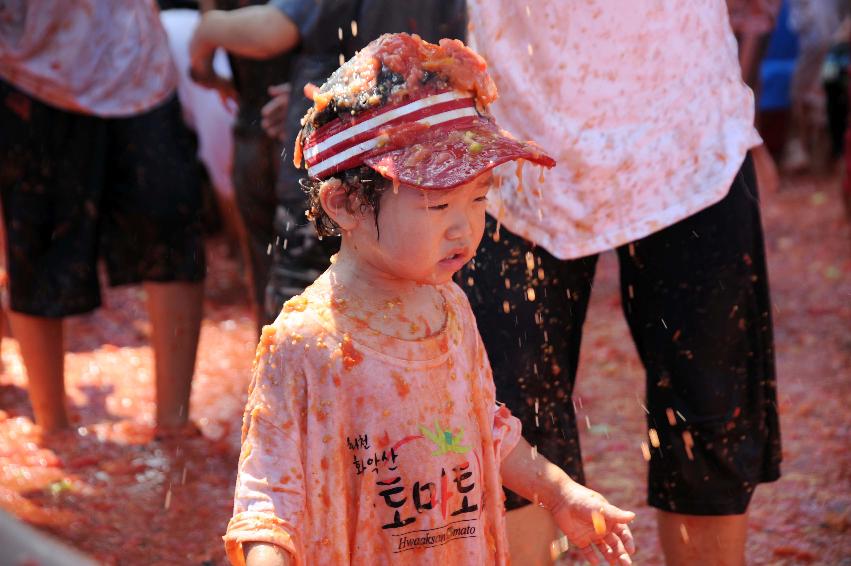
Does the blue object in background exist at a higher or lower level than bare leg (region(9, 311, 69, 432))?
higher

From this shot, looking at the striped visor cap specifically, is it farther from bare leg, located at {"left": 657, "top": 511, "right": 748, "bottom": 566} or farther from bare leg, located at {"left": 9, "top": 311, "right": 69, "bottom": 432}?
bare leg, located at {"left": 9, "top": 311, "right": 69, "bottom": 432}

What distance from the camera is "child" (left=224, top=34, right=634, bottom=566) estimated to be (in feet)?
6.88

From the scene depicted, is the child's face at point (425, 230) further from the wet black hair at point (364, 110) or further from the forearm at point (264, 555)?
the forearm at point (264, 555)

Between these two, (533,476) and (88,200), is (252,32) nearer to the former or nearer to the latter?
(88,200)

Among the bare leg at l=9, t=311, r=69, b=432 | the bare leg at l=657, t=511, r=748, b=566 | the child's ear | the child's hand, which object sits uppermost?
the bare leg at l=9, t=311, r=69, b=432

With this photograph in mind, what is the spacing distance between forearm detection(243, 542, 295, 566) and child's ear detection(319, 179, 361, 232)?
0.59 metres

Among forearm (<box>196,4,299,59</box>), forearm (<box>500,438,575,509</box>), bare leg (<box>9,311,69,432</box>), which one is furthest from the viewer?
bare leg (<box>9,311,69,432</box>)

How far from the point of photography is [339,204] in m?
2.19

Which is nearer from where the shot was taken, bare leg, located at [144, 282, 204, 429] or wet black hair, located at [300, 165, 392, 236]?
wet black hair, located at [300, 165, 392, 236]

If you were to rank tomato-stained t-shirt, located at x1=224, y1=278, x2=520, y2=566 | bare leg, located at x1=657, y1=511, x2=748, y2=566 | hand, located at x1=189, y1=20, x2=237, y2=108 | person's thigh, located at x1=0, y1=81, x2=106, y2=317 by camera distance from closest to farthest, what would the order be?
1. tomato-stained t-shirt, located at x1=224, y1=278, x2=520, y2=566
2. bare leg, located at x1=657, y1=511, x2=748, y2=566
3. hand, located at x1=189, y1=20, x2=237, y2=108
4. person's thigh, located at x1=0, y1=81, x2=106, y2=317

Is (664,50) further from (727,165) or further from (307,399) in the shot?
(307,399)

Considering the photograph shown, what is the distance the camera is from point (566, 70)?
2740 millimetres

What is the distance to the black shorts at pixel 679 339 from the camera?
279 cm

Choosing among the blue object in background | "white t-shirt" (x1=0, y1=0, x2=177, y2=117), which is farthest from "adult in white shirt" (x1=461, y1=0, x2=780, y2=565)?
the blue object in background
